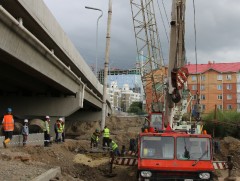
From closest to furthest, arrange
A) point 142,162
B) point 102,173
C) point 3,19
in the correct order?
point 142,162 → point 3,19 → point 102,173

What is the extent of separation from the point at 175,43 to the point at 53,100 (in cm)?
1501

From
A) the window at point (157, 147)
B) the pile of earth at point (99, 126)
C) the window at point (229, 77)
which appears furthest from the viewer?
the window at point (229, 77)

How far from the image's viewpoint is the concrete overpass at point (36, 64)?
558 inches

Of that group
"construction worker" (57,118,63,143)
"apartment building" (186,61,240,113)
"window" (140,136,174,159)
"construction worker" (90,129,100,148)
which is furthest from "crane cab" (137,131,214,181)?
"apartment building" (186,61,240,113)

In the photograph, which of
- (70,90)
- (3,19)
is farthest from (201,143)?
(70,90)

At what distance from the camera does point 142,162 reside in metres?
10.5

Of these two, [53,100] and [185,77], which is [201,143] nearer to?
[185,77]

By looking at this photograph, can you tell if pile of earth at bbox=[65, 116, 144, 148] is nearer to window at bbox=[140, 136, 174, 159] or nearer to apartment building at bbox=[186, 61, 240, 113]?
window at bbox=[140, 136, 174, 159]

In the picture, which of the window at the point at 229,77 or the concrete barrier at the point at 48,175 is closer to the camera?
the concrete barrier at the point at 48,175

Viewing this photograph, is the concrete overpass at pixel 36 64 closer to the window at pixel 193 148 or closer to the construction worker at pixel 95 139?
the construction worker at pixel 95 139

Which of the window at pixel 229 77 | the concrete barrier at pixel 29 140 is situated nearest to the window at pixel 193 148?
the concrete barrier at pixel 29 140

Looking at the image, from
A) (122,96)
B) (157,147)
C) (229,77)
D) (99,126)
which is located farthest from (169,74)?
(122,96)

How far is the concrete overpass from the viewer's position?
1418 cm

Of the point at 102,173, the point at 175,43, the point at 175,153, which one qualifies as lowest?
the point at 102,173
